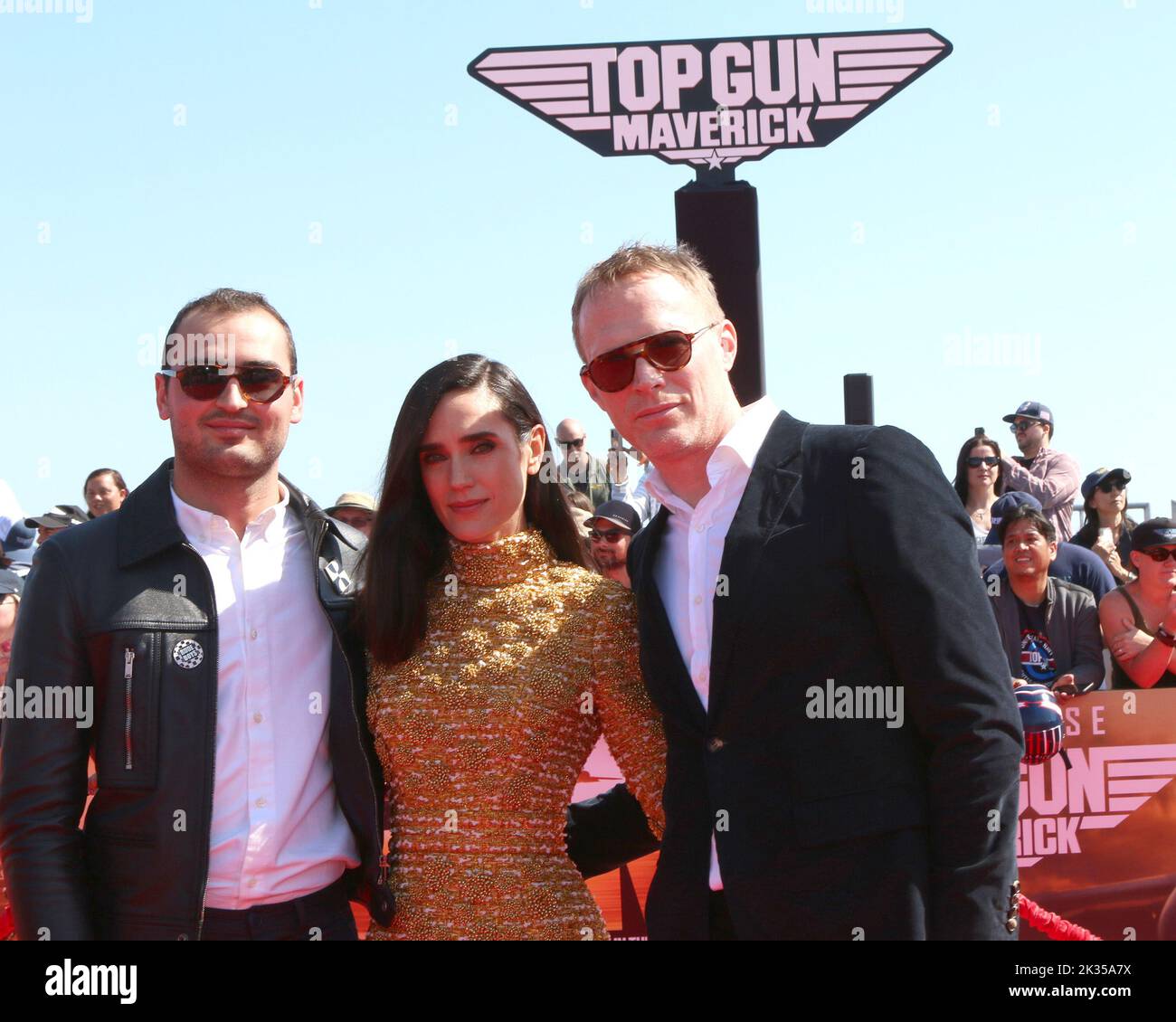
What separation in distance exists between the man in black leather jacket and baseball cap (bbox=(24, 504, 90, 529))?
5.57 meters

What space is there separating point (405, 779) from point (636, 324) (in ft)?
3.73

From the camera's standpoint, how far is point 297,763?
9.01ft

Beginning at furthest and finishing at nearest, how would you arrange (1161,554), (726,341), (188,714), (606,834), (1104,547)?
1. (1104,547)
2. (1161,554)
3. (606,834)
4. (726,341)
5. (188,714)

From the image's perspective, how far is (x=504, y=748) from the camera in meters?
2.83

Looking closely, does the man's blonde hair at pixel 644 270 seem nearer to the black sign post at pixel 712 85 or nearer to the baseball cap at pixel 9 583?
the black sign post at pixel 712 85

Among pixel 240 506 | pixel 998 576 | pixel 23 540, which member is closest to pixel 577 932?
pixel 240 506

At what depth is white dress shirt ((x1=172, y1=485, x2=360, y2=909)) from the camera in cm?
268

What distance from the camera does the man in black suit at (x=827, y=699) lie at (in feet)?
7.43

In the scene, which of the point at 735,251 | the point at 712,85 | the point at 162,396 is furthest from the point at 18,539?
the point at 162,396

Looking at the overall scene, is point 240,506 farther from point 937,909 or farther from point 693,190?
point 693,190

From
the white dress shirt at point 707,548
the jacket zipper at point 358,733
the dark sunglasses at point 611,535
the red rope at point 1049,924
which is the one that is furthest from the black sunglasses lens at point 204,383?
the dark sunglasses at point 611,535

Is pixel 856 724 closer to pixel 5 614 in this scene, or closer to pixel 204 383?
pixel 204 383

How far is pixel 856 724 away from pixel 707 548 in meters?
0.47

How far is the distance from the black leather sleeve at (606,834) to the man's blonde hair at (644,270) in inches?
43.9
